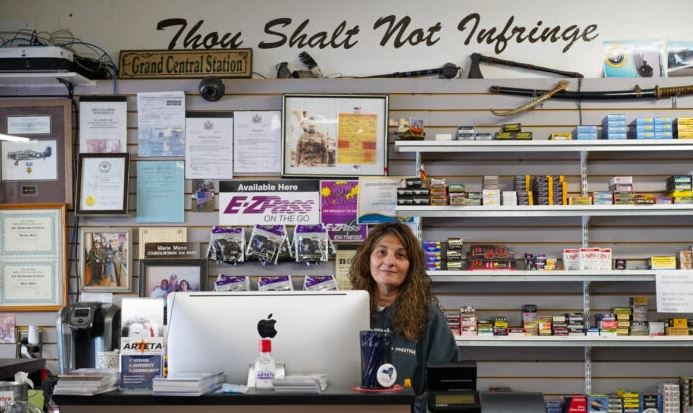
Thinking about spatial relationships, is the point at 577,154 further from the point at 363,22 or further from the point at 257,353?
the point at 257,353

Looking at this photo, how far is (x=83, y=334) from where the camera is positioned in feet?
14.8

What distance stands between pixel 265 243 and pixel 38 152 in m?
1.49

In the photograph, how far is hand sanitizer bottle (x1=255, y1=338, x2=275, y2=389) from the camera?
2393 millimetres

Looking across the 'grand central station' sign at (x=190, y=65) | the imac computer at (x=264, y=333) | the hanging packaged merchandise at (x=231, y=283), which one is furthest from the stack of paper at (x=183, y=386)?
the 'grand central station' sign at (x=190, y=65)

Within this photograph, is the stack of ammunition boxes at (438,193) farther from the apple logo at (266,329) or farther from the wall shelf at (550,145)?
the apple logo at (266,329)

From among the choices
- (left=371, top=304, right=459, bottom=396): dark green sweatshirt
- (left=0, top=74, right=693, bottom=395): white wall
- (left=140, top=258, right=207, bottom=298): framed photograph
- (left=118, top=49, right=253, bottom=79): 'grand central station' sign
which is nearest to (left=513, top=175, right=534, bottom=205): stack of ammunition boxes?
(left=0, top=74, right=693, bottom=395): white wall

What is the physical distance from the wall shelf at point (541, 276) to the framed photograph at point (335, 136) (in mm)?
747

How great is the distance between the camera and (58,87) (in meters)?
5.00

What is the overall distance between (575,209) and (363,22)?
67.4 inches

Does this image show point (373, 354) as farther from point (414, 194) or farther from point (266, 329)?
point (414, 194)

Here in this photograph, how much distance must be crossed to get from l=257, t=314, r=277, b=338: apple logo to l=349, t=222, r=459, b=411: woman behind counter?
720 millimetres

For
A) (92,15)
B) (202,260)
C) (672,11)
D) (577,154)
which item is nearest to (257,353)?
(202,260)

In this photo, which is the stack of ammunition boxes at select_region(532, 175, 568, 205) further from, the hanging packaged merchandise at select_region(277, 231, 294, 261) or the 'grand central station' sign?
the 'grand central station' sign

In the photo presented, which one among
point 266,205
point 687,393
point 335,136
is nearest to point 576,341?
point 687,393
